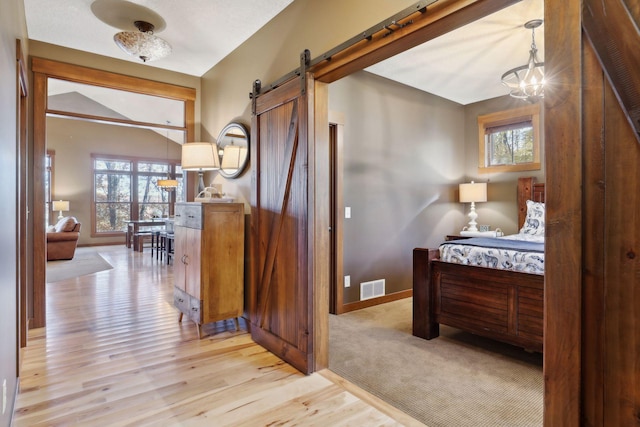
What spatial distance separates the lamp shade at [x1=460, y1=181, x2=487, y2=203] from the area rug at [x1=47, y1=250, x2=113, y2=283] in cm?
618

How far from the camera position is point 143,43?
2959 millimetres

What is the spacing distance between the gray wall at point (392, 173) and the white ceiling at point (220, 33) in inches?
16.4

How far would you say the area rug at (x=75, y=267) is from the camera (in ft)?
18.7

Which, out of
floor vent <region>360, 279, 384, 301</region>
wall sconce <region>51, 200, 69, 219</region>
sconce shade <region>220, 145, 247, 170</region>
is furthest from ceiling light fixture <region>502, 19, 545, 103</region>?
wall sconce <region>51, 200, 69, 219</region>

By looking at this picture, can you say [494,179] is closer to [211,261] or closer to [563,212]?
[211,261]

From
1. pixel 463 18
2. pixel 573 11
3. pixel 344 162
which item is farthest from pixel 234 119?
pixel 573 11

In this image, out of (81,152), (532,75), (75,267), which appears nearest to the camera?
(532,75)

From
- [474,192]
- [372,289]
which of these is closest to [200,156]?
[372,289]

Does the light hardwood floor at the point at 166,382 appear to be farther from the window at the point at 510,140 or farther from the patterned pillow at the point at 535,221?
the window at the point at 510,140

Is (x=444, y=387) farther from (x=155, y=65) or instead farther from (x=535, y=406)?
(x=155, y=65)

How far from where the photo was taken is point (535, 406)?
6.75 feet

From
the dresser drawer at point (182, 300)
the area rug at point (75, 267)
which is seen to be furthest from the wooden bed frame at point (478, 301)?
the area rug at point (75, 267)

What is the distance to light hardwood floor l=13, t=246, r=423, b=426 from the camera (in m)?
1.94

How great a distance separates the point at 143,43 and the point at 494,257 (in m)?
3.38
